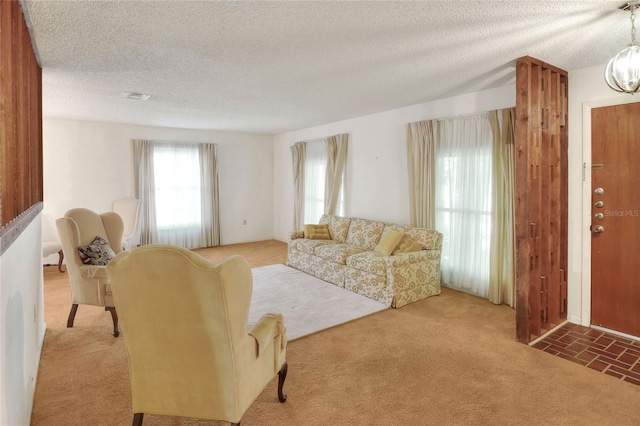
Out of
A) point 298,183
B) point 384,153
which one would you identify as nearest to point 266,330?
point 384,153

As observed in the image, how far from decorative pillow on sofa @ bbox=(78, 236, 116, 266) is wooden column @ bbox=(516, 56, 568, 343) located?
151 inches

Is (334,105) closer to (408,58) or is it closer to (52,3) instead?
(408,58)

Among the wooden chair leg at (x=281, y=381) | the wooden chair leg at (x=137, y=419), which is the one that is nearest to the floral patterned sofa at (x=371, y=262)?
the wooden chair leg at (x=281, y=381)

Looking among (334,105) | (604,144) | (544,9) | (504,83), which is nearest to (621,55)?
(544,9)

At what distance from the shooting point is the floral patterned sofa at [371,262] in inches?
159

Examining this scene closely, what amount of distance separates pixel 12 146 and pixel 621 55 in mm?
3613

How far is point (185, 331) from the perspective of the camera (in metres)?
1.73

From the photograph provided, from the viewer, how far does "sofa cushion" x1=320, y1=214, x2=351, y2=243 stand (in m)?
5.57

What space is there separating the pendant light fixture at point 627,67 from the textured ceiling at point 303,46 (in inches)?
9.4

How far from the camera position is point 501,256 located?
4039 millimetres

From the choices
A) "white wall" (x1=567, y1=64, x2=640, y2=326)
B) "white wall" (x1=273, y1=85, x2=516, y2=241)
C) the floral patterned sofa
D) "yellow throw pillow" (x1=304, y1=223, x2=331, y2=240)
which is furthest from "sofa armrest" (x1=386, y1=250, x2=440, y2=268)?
"yellow throw pillow" (x1=304, y1=223, x2=331, y2=240)

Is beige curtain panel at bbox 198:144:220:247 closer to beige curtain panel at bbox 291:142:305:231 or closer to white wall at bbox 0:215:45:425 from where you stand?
beige curtain panel at bbox 291:142:305:231

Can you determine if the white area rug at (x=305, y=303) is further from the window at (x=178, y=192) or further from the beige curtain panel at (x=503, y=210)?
the window at (x=178, y=192)

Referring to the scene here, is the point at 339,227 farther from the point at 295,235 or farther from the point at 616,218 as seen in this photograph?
the point at 616,218
